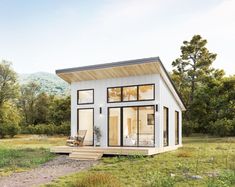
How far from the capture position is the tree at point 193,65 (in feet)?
86.7

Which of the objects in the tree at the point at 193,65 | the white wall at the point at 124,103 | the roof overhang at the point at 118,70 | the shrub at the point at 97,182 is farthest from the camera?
the tree at the point at 193,65

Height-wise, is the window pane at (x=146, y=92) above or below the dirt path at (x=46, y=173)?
above

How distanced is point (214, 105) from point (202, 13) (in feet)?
35.2

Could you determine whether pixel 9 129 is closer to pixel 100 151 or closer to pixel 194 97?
pixel 100 151

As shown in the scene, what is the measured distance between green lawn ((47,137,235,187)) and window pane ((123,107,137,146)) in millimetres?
2331

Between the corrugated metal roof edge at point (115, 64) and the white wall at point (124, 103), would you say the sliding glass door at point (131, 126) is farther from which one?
the corrugated metal roof edge at point (115, 64)

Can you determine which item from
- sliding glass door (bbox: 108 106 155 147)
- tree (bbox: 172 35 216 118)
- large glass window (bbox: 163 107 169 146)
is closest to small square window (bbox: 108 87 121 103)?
sliding glass door (bbox: 108 106 155 147)

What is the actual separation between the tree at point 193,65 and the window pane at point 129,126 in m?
13.1

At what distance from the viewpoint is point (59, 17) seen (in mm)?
16766

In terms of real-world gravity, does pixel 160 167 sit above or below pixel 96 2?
below

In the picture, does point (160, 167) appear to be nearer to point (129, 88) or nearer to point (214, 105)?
point (129, 88)

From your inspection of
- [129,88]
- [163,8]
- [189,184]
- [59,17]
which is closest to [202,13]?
[163,8]

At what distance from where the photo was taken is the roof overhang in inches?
508

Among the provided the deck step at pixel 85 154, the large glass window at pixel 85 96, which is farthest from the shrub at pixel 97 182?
the large glass window at pixel 85 96
